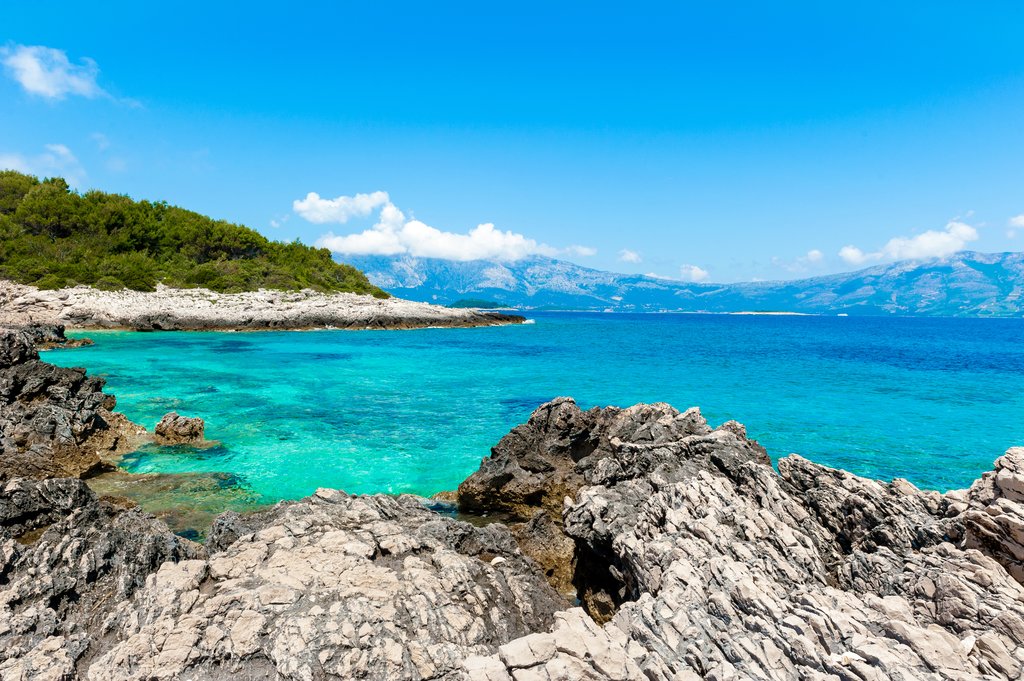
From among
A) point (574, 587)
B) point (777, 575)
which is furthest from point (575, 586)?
point (777, 575)

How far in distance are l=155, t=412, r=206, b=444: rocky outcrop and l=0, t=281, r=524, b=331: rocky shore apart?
1925 inches

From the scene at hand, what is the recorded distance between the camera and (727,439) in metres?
11.9

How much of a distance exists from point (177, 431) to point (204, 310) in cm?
6149

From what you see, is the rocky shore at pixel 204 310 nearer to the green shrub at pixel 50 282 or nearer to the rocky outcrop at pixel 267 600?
the green shrub at pixel 50 282

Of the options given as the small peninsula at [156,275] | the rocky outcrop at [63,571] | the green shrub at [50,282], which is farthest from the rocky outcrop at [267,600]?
the green shrub at [50,282]

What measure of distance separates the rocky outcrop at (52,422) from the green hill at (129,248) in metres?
62.0

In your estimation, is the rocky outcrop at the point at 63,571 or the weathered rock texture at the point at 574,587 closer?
the weathered rock texture at the point at 574,587

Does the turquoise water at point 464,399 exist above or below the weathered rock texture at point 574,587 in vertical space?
below

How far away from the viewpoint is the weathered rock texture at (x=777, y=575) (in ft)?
20.1

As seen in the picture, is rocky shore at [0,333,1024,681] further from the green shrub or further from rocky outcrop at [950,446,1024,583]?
the green shrub

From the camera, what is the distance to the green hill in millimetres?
74500

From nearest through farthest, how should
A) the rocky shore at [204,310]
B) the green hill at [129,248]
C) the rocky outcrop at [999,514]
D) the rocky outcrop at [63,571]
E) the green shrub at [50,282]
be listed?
the rocky outcrop at [63,571] → the rocky outcrop at [999,514] → the rocky shore at [204,310] → the green shrub at [50,282] → the green hill at [129,248]

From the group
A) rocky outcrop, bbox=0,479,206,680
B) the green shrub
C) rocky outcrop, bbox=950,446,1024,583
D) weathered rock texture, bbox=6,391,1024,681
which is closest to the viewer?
weathered rock texture, bbox=6,391,1024,681

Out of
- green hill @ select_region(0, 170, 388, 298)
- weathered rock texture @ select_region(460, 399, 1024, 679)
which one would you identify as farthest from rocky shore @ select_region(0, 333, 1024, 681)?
green hill @ select_region(0, 170, 388, 298)
